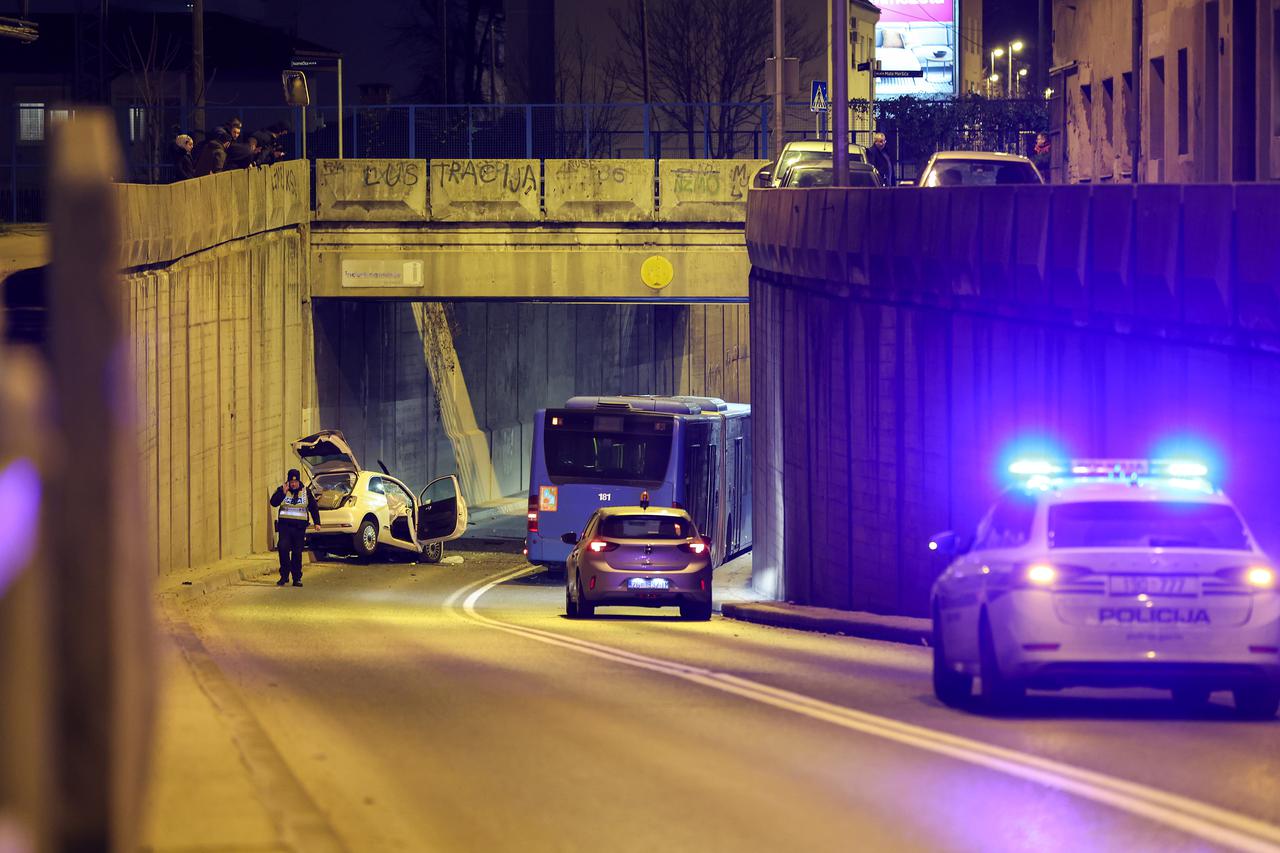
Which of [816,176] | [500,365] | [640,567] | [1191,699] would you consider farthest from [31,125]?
[1191,699]

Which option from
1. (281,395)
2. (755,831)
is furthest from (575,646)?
(281,395)

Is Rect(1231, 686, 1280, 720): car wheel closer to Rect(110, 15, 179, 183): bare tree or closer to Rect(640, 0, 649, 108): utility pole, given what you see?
Rect(110, 15, 179, 183): bare tree

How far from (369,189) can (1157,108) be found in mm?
17226

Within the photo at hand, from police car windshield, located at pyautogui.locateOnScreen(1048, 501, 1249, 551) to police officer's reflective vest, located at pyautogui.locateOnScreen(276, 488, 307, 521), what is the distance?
1834cm

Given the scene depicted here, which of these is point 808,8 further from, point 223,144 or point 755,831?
point 755,831

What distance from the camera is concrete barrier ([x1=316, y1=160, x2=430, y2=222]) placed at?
39.4 meters

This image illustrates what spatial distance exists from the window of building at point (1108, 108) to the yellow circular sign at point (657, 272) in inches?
565

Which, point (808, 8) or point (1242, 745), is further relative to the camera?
point (808, 8)

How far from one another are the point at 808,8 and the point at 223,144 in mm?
31042

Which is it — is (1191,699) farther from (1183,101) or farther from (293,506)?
(1183,101)

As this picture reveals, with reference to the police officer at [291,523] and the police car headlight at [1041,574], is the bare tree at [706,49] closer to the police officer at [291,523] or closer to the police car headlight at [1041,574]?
the police officer at [291,523]

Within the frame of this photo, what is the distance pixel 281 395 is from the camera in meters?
36.8

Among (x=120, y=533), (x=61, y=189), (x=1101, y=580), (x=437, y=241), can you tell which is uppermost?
(x=437, y=241)

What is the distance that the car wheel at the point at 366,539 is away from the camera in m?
35.5
